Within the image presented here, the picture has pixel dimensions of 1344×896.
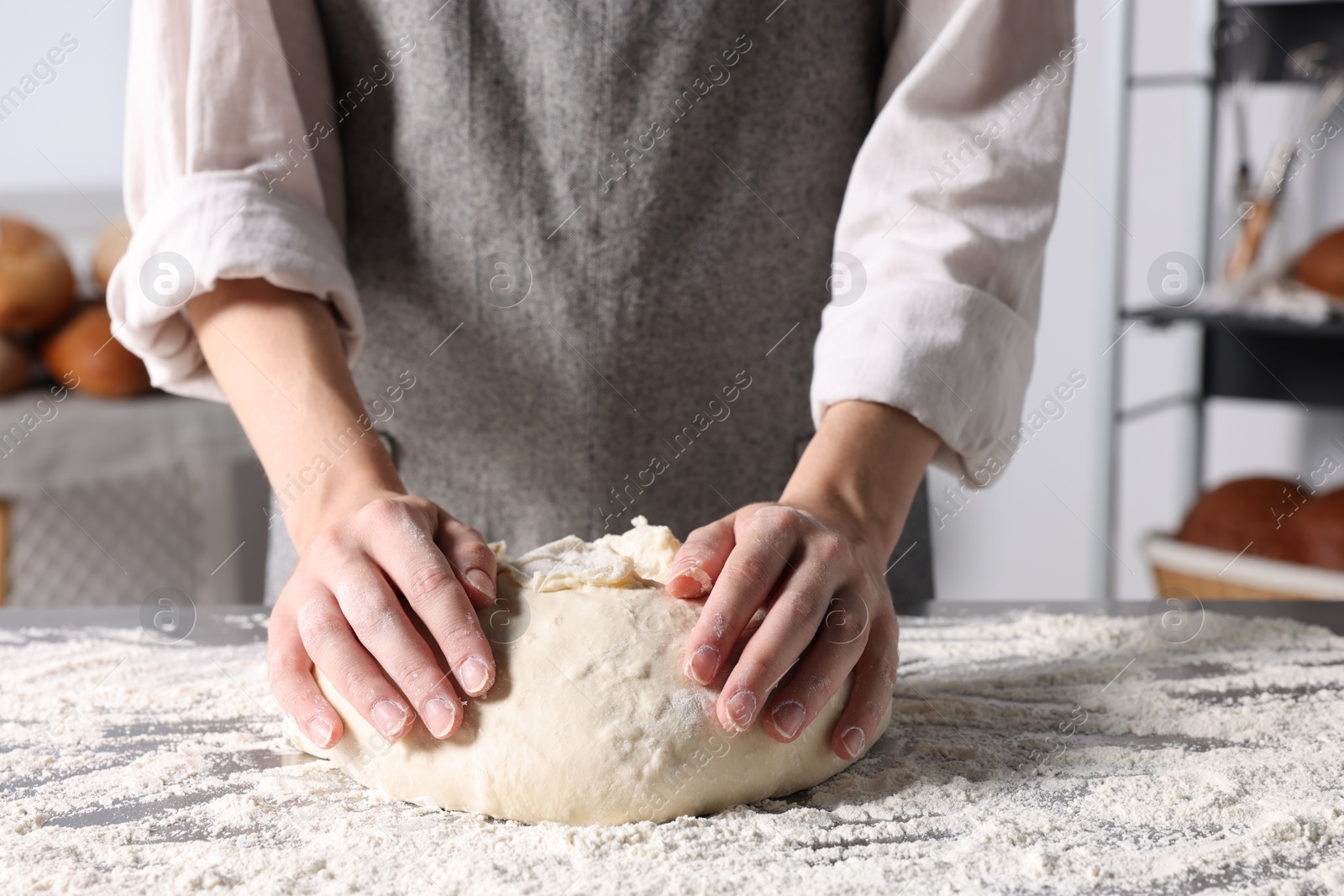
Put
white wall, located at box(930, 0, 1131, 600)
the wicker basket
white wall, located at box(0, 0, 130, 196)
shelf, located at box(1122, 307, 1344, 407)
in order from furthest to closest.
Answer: white wall, located at box(930, 0, 1131, 600) < white wall, located at box(0, 0, 130, 196) < shelf, located at box(1122, 307, 1344, 407) < the wicker basket

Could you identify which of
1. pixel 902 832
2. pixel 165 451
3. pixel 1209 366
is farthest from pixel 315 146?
pixel 1209 366

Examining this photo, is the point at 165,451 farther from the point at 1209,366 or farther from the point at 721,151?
the point at 1209,366

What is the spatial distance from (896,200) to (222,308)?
570 mm

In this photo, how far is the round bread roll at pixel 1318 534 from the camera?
1698mm

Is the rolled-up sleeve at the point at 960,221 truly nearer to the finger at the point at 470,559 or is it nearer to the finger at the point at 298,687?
the finger at the point at 470,559

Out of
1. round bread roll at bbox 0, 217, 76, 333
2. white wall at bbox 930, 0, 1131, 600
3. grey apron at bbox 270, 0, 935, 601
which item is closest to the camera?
grey apron at bbox 270, 0, 935, 601

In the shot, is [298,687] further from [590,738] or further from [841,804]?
[841,804]

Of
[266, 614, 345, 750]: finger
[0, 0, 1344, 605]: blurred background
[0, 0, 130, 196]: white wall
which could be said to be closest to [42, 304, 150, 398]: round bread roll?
[0, 0, 1344, 605]: blurred background

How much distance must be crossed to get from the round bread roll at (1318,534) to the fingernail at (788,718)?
1361 millimetres

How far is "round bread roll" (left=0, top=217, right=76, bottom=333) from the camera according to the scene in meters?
1.98

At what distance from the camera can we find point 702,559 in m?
Answer: 0.73

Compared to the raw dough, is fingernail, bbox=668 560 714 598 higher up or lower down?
higher up

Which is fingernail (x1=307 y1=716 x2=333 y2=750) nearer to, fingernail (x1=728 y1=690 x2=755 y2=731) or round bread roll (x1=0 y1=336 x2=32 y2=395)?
fingernail (x1=728 y1=690 x2=755 y2=731)

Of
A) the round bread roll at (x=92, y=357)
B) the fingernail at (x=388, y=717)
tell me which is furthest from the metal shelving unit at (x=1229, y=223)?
the round bread roll at (x=92, y=357)
